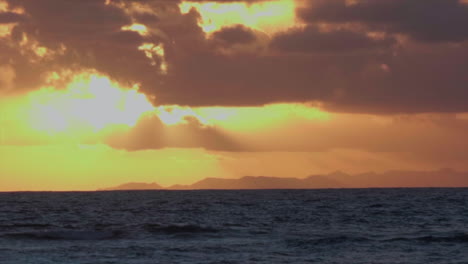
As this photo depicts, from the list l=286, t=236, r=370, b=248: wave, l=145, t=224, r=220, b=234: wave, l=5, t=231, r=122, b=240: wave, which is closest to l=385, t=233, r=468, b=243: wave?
l=286, t=236, r=370, b=248: wave

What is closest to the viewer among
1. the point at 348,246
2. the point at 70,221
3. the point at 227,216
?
the point at 348,246

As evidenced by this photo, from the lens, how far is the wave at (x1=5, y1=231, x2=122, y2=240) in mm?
69188

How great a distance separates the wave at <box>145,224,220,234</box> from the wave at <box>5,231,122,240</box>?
4.36 metres

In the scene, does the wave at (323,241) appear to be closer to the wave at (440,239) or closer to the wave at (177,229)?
the wave at (440,239)

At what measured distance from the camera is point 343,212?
10100 centimetres

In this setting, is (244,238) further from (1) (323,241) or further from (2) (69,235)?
(2) (69,235)

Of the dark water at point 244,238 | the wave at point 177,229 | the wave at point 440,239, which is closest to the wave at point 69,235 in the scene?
the dark water at point 244,238

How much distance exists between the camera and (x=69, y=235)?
236ft

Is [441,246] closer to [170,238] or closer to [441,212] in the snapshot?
[170,238]

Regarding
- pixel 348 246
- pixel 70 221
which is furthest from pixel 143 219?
pixel 348 246

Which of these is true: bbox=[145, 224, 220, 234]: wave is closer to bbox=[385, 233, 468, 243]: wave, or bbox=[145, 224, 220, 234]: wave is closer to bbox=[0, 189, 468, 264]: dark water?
bbox=[0, 189, 468, 264]: dark water

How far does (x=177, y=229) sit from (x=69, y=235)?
10.0 m

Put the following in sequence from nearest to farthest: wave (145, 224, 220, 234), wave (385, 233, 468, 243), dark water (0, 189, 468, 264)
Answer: dark water (0, 189, 468, 264) → wave (385, 233, 468, 243) → wave (145, 224, 220, 234)

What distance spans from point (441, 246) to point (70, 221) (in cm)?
4537
